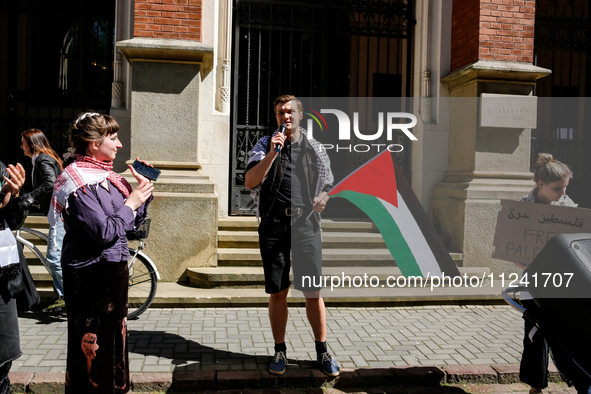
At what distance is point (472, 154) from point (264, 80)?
3.81m

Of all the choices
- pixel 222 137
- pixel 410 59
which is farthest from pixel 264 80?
pixel 410 59

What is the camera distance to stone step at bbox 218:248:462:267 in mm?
7004

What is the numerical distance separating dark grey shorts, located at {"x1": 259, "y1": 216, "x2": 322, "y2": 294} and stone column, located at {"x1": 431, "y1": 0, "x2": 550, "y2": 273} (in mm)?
4180

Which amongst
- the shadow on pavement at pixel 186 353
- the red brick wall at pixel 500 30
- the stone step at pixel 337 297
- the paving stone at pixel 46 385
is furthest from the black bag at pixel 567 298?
the red brick wall at pixel 500 30

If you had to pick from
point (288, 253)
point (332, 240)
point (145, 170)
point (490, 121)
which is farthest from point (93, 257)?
point (490, 121)

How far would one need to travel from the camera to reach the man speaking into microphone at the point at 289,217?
4.09m

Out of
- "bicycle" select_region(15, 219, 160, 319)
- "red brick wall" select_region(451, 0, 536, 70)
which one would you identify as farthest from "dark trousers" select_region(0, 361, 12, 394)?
"red brick wall" select_region(451, 0, 536, 70)

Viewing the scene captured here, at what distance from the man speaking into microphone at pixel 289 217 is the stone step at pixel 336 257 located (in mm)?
2891

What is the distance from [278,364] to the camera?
4.12 metres

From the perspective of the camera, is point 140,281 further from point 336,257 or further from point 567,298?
point 567,298

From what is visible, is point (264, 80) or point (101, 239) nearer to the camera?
point (101, 239)

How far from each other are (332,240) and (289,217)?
3722 millimetres

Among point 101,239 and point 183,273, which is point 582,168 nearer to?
point 183,273

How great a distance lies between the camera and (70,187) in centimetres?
285
